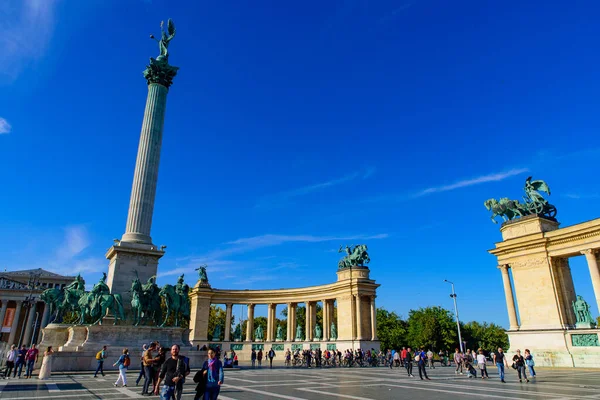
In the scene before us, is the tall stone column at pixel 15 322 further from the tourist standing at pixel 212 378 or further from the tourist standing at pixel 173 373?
the tourist standing at pixel 212 378

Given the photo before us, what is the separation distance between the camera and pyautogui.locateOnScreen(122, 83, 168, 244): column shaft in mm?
31406

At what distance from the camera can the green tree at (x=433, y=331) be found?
7694 centimetres

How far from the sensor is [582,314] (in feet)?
102

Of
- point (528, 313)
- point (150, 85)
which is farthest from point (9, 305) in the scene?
point (528, 313)

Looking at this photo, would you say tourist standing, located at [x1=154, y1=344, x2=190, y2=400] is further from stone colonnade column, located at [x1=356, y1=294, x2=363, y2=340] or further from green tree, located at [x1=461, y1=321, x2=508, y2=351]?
green tree, located at [x1=461, y1=321, x2=508, y2=351]

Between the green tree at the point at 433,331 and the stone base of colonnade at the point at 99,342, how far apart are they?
199 feet

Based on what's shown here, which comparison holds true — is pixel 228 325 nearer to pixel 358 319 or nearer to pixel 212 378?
pixel 358 319

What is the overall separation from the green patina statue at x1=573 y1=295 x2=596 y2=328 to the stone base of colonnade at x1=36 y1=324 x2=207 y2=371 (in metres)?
29.4

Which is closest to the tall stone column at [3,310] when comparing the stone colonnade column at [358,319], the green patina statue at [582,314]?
the stone colonnade column at [358,319]

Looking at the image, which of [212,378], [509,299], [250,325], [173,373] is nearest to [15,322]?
[250,325]

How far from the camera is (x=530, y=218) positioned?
36.1 metres

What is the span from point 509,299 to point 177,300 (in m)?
29.7

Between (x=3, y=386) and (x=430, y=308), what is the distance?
81131 mm

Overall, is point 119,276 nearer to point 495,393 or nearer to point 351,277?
point 495,393
